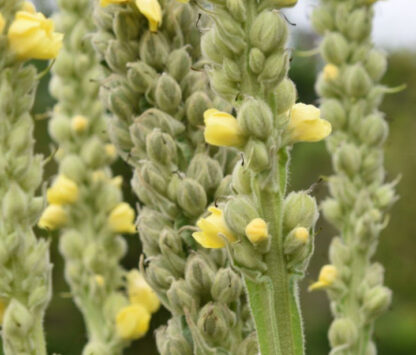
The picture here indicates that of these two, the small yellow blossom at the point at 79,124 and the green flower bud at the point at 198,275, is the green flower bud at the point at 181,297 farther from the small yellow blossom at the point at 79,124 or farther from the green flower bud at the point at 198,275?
the small yellow blossom at the point at 79,124

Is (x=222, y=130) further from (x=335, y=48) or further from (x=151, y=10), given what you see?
(x=335, y=48)

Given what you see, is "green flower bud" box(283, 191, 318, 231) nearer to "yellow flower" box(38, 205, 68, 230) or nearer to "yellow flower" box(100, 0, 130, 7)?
"yellow flower" box(100, 0, 130, 7)

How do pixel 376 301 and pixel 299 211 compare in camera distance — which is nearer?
pixel 299 211

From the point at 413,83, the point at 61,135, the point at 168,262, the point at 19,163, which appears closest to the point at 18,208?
the point at 19,163

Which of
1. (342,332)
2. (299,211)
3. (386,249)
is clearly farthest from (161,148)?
(386,249)

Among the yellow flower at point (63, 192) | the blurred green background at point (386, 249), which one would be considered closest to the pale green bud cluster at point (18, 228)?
the yellow flower at point (63, 192)

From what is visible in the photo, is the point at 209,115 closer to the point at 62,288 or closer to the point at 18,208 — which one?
the point at 18,208

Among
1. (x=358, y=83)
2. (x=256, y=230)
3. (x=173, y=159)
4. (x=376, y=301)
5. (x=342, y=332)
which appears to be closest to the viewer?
(x=256, y=230)
